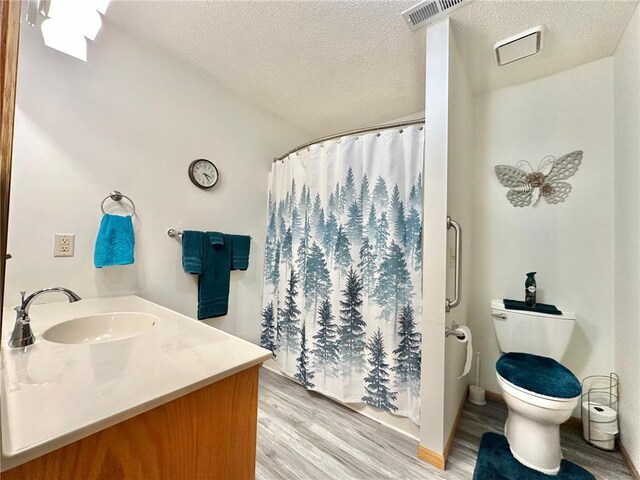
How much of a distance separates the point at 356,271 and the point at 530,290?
1.18 meters

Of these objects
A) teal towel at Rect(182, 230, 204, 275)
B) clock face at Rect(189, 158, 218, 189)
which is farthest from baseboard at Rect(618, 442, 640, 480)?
clock face at Rect(189, 158, 218, 189)

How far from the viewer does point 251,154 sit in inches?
89.4

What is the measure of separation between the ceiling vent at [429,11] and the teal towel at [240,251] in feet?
5.94

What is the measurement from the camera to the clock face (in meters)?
1.88

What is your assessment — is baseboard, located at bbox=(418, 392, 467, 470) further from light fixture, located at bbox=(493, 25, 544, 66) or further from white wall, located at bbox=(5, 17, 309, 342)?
light fixture, located at bbox=(493, 25, 544, 66)

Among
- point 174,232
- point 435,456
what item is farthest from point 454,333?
point 174,232

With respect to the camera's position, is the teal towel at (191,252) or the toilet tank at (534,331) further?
the teal towel at (191,252)

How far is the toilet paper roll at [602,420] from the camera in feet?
4.75

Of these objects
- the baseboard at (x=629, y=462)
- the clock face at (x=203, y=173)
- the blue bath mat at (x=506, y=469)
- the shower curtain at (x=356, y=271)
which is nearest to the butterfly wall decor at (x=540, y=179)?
the shower curtain at (x=356, y=271)

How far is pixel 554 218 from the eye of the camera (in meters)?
1.80

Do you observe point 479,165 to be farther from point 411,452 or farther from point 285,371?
point 285,371

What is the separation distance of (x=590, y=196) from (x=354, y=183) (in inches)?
60.7

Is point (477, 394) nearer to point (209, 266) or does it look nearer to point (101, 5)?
point (209, 266)

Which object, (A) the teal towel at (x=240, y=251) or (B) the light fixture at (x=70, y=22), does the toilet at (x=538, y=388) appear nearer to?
(A) the teal towel at (x=240, y=251)
